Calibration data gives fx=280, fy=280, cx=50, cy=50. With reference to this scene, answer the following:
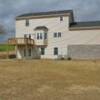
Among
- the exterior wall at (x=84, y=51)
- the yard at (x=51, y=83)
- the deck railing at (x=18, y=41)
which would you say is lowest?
the yard at (x=51, y=83)

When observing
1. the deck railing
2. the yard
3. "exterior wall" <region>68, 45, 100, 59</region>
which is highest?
the deck railing

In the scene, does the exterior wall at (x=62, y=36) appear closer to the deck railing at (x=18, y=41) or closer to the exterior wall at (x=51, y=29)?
the exterior wall at (x=51, y=29)

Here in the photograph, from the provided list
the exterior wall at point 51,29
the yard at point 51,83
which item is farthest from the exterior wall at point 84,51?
the yard at point 51,83

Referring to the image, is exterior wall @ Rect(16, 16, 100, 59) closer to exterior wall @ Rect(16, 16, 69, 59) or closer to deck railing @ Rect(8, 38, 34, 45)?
exterior wall @ Rect(16, 16, 69, 59)

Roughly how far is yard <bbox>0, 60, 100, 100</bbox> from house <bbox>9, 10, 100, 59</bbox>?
631 inches

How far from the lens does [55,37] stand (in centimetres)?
4669

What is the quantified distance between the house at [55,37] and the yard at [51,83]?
16033 mm

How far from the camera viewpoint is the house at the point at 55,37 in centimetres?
4422

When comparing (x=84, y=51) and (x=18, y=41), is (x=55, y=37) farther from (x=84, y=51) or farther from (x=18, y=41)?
(x=18, y=41)

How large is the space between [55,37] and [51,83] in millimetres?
26440

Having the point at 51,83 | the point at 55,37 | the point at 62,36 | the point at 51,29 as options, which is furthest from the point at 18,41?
the point at 51,83

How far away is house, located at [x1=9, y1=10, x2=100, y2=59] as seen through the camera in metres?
44.2

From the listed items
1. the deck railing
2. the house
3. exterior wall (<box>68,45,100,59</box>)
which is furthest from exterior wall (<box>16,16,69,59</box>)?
the deck railing

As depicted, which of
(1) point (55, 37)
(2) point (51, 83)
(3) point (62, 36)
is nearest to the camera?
(2) point (51, 83)
